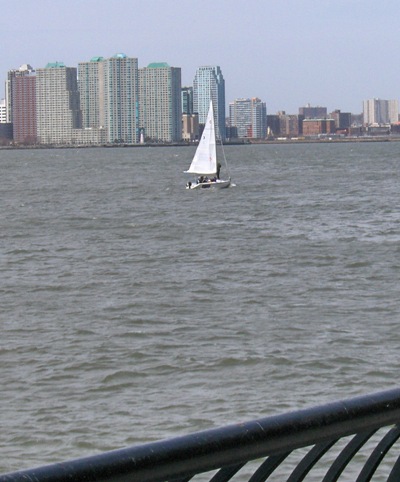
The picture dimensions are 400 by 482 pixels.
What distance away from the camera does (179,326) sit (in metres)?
15.6

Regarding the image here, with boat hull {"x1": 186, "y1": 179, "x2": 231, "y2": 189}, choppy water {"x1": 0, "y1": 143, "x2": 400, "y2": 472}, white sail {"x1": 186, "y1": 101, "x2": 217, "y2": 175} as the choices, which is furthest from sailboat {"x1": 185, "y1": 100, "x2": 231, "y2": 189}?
choppy water {"x1": 0, "y1": 143, "x2": 400, "y2": 472}

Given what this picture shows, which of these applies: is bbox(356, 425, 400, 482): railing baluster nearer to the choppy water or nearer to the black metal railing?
the black metal railing

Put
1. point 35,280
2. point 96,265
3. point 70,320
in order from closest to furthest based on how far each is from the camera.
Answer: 1. point 70,320
2. point 35,280
3. point 96,265

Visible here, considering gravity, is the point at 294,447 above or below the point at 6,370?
above

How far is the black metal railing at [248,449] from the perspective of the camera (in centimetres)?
213

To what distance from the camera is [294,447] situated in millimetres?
2432

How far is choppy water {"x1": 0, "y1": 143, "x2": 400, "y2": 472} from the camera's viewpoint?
1088 centimetres

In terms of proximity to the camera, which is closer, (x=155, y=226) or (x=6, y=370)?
(x=6, y=370)

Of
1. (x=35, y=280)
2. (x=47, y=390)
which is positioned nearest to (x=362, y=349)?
(x=47, y=390)

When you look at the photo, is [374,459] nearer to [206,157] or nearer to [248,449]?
[248,449]

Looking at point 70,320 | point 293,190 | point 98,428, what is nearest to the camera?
point 98,428

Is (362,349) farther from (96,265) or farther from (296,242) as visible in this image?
(296,242)

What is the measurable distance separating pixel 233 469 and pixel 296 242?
2774 cm

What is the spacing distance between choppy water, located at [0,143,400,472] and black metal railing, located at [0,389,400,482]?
728 centimetres
